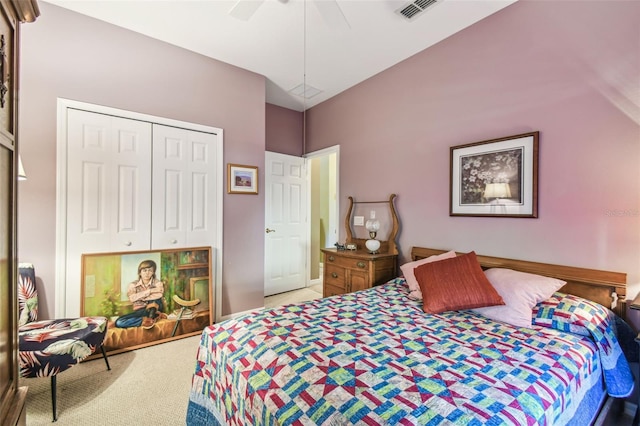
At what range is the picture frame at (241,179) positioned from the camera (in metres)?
3.34

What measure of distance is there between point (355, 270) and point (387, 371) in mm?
1923

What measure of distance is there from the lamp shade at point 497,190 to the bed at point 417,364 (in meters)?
0.66

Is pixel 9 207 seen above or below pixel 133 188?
below

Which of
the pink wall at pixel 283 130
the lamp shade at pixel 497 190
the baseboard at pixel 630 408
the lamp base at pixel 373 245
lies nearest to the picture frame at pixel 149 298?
the lamp base at pixel 373 245

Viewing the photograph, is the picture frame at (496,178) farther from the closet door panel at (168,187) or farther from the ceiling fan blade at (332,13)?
the closet door panel at (168,187)

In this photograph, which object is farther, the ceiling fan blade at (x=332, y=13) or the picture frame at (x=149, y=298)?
the picture frame at (x=149, y=298)

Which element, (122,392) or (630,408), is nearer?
(630,408)

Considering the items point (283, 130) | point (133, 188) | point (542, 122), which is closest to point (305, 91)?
point (283, 130)

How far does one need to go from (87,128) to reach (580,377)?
3884mm

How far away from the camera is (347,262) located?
3225mm

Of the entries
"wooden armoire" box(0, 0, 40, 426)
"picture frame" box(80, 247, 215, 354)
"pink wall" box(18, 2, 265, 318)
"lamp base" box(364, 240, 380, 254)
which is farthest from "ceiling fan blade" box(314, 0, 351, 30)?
"picture frame" box(80, 247, 215, 354)

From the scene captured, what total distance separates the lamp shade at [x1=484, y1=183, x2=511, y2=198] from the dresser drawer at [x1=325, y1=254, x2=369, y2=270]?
51.6 inches

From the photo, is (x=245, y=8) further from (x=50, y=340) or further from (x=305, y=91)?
(x=50, y=340)

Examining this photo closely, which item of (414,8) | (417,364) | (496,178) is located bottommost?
(417,364)
